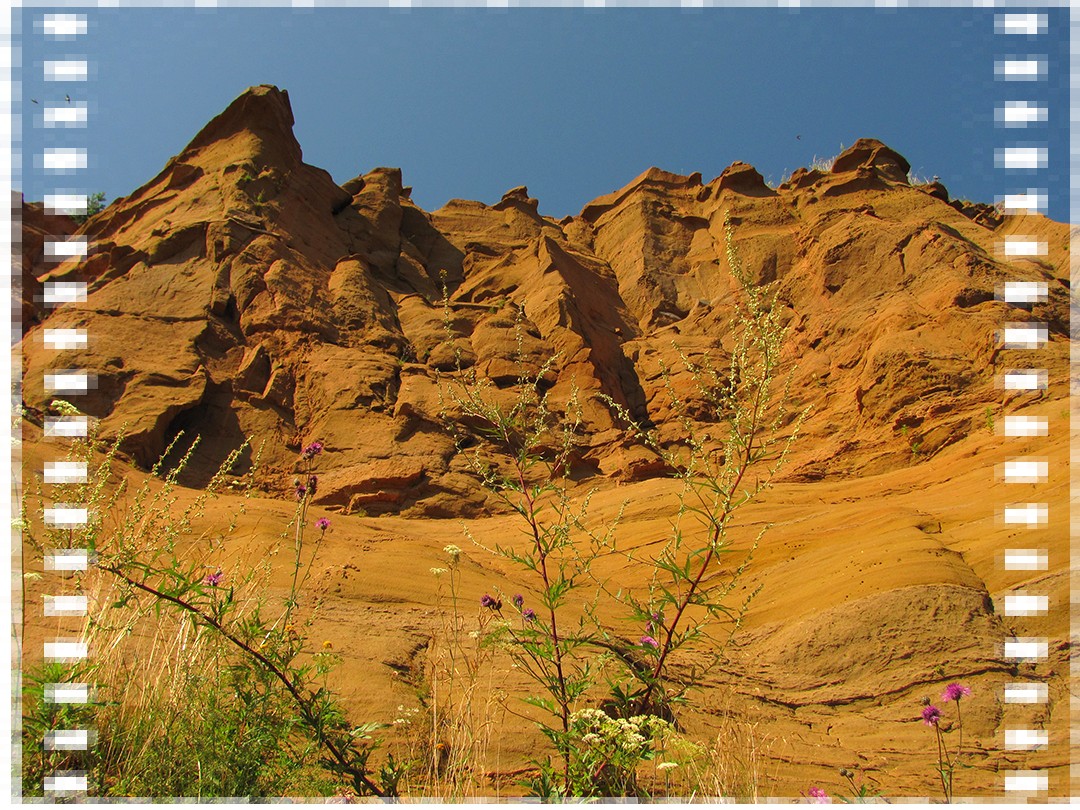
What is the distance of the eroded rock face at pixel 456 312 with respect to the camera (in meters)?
16.5

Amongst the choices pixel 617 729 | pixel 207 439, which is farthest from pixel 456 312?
pixel 617 729

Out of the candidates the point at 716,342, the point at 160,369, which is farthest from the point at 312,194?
the point at 716,342

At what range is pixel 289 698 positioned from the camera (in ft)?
10.6

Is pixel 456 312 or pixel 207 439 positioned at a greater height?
pixel 456 312

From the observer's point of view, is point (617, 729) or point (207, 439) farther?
point (207, 439)

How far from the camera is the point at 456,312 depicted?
22.6m

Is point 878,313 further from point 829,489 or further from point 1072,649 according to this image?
point 1072,649

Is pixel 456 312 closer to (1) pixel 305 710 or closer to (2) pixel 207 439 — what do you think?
(2) pixel 207 439

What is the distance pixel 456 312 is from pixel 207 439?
26.5ft

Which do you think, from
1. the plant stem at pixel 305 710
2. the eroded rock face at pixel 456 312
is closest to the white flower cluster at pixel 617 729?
the plant stem at pixel 305 710

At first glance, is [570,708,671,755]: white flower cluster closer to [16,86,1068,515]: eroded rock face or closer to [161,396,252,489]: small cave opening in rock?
[16,86,1068,515]: eroded rock face

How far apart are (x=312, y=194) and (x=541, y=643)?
82.3 feet

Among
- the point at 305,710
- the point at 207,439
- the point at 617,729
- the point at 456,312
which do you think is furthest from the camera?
the point at 456,312

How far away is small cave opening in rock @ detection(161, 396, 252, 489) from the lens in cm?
1681
